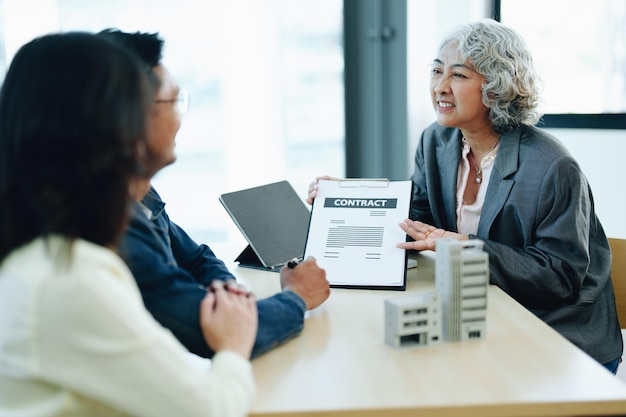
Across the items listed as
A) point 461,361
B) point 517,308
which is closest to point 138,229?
point 461,361

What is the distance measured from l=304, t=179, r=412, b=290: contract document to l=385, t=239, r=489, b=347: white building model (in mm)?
382

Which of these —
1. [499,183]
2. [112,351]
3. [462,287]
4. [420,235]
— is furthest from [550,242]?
[112,351]

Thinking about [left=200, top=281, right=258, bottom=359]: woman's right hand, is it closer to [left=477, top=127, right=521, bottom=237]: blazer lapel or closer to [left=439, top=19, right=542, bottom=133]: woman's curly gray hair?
[left=477, top=127, right=521, bottom=237]: blazer lapel

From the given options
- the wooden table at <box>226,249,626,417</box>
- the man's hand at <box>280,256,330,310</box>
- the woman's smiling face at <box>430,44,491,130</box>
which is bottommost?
the wooden table at <box>226,249,626,417</box>

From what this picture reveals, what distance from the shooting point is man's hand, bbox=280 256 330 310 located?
Answer: 1.70 meters

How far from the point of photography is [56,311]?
984 millimetres

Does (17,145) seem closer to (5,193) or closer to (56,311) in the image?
(5,193)

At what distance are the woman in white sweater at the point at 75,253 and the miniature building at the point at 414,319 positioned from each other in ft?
1.48

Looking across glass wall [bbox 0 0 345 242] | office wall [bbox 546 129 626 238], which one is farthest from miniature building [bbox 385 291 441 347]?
glass wall [bbox 0 0 345 242]

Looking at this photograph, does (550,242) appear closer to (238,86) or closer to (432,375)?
(432,375)

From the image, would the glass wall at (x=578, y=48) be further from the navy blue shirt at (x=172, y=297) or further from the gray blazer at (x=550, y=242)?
the navy blue shirt at (x=172, y=297)

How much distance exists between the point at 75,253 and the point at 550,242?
4.41 feet

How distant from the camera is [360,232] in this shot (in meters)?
1.99

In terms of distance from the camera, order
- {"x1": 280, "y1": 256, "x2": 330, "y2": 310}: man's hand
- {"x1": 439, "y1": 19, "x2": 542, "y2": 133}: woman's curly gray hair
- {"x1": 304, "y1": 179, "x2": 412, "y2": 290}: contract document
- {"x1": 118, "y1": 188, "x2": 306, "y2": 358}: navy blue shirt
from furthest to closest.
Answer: {"x1": 439, "y1": 19, "x2": 542, "y2": 133}: woman's curly gray hair, {"x1": 304, "y1": 179, "x2": 412, "y2": 290}: contract document, {"x1": 280, "y1": 256, "x2": 330, "y2": 310}: man's hand, {"x1": 118, "y1": 188, "x2": 306, "y2": 358}: navy blue shirt
